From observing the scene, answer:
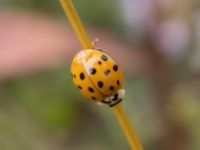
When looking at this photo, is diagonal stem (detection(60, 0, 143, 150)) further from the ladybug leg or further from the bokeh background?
the bokeh background

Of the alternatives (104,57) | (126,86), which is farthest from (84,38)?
(126,86)

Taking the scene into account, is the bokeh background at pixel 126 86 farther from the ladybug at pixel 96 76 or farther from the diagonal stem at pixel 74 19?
the diagonal stem at pixel 74 19

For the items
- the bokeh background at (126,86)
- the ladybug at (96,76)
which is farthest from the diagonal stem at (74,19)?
the bokeh background at (126,86)

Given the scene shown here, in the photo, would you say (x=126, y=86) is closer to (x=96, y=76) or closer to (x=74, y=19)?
(x=96, y=76)

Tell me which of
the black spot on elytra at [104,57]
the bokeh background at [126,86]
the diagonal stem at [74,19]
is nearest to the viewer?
the diagonal stem at [74,19]

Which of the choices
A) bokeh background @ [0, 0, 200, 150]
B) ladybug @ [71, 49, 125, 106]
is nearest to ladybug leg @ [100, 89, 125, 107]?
ladybug @ [71, 49, 125, 106]
